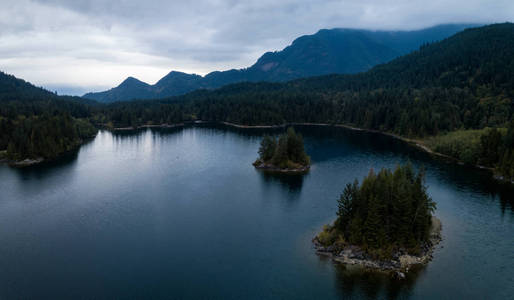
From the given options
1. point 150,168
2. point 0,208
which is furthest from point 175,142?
point 0,208

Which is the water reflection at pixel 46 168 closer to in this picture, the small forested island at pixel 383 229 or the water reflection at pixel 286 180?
the water reflection at pixel 286 180

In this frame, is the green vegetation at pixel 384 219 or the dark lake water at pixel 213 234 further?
the green vegetation at pixel 384 219

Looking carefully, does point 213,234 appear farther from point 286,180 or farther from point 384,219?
point 286,180

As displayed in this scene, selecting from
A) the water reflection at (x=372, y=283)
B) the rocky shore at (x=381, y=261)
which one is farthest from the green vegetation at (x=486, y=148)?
the water reflection at (x=372, y=283)

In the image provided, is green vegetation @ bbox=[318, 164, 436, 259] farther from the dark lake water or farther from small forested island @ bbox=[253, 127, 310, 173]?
small forested island @ bbox=[253, 127, 310, 173]

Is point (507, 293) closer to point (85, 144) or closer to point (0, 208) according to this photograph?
point (0, 208)

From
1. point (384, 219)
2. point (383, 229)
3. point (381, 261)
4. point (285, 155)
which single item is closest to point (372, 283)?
point (381, 261)
